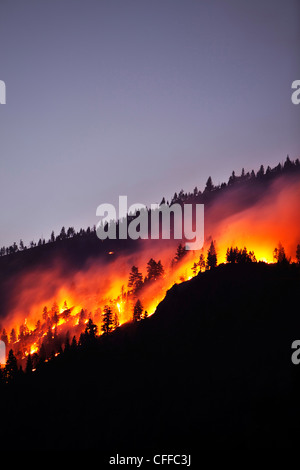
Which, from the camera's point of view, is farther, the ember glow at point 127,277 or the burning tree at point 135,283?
the burning tree at point 135,283

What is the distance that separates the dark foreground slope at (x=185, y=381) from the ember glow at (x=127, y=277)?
790 inches

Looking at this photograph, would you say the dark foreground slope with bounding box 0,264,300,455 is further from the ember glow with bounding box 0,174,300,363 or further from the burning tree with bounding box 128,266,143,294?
the burning tree with bounding box 128,266,143,294

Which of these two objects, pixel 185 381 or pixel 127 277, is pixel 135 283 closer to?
pixel 127 277

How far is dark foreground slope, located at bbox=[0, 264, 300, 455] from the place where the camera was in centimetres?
6419

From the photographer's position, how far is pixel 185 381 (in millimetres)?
74188

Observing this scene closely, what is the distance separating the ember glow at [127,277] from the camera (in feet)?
426

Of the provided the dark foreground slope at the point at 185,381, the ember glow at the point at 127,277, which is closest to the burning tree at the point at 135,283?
the ember glow at the point at 127,277

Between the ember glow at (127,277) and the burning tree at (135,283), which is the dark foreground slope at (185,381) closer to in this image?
the ember glow at (127,277)

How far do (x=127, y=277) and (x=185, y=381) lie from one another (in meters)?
105

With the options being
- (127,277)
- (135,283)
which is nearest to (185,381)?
(135,283)

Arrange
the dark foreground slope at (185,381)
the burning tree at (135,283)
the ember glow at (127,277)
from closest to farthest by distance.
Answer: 1. the dark foreground slope at (185,381)
2. the ember glow at (127,277)
3. the burning tree at (135,283)

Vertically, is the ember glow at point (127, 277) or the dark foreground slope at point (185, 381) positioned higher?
the ember glow at point (127, 277)

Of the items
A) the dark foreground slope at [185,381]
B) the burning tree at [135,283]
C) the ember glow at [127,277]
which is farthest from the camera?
the burning tree at [135,283]

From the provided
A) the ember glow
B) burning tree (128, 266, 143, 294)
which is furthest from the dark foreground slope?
burning tree (128, 266, 143, 294)
